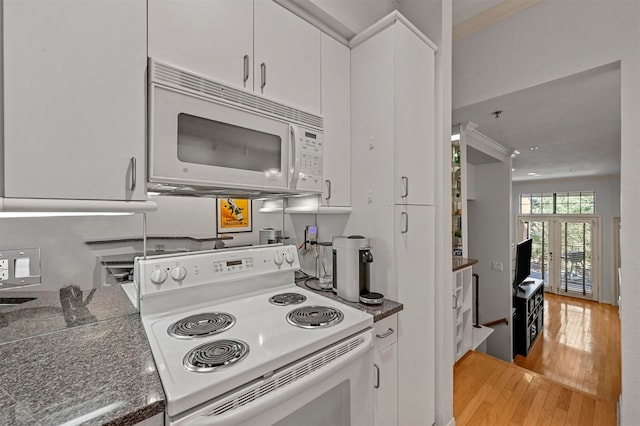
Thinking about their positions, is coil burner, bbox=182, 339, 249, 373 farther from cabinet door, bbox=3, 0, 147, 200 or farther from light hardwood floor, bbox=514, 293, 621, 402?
light hardwood floor, bbox=514, 293, 621, 402

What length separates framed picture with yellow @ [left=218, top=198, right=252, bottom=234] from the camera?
1.52 meters

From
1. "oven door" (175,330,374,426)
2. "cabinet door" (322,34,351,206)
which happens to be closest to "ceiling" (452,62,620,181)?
"cabinet door" (322,34,351,206)

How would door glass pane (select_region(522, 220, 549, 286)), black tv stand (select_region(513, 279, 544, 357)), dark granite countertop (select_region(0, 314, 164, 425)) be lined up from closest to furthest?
dark granite countertop (select_region(0, 314, 164, 425)) < black tv stand (select_region(513, 279, 544, 357)) < door glass pane (select_region(522, 220, 549, 286))

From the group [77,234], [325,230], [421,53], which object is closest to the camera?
[77,234]

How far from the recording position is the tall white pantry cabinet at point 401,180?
4.80 ft

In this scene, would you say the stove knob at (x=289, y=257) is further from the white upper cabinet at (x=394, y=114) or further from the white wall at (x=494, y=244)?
the white wall at (x=494, y=244)

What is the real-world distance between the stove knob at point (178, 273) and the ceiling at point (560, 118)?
249cm

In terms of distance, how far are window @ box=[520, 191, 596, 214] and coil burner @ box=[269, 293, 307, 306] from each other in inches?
329

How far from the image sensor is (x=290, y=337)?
40.1 inches

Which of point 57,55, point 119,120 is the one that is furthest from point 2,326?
point 57,55

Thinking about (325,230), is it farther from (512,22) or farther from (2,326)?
(512,22)

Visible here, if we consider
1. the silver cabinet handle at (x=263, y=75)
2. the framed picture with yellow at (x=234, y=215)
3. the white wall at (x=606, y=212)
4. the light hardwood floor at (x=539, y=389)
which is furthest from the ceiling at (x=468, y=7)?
the white wall at (x=606, y=212)

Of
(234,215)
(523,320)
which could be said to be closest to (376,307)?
(234,215)

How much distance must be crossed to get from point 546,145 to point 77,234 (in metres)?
4.97
